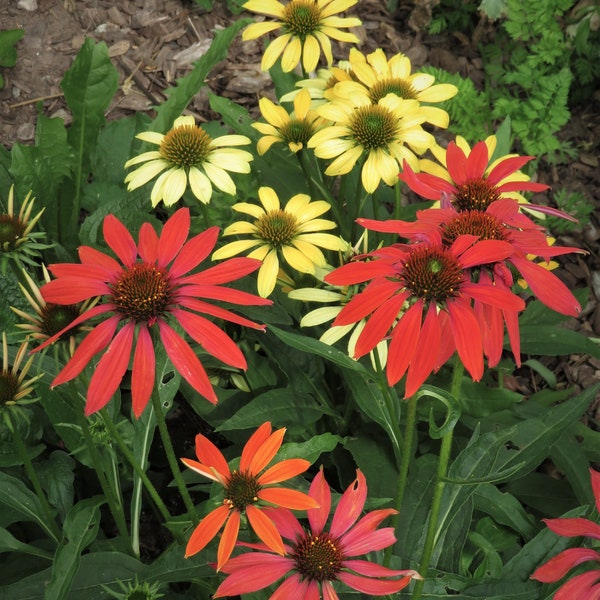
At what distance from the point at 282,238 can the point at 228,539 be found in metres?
0.72

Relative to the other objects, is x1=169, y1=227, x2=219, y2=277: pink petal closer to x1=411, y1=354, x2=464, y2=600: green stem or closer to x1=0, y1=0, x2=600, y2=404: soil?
x1=411, y1=354, x2=464, y2=600: green stem

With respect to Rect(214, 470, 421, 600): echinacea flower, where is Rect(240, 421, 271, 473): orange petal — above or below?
above

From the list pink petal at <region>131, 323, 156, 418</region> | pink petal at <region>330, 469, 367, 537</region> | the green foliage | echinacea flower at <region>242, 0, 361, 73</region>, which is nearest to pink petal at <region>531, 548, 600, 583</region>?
pink petal at <region>330, 469, 367, 537</region>

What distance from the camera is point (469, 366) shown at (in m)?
0.93

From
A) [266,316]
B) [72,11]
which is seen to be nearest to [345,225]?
[266,316]

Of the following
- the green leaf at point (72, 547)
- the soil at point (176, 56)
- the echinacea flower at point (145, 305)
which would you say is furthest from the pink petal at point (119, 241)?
the soil at point (176, 56)

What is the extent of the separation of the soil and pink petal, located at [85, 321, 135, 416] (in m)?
1.70

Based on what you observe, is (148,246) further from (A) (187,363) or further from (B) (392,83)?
(B) (392,83)

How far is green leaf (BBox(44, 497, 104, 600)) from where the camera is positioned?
1.14 meters

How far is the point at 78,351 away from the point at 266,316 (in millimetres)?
683

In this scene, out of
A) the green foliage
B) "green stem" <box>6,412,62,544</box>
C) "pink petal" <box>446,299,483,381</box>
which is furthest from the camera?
the green foliage

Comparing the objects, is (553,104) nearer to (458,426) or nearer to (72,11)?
(458,426)

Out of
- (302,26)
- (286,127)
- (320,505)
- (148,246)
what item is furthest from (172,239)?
(302,26)

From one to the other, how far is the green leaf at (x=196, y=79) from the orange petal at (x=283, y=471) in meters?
1.21
